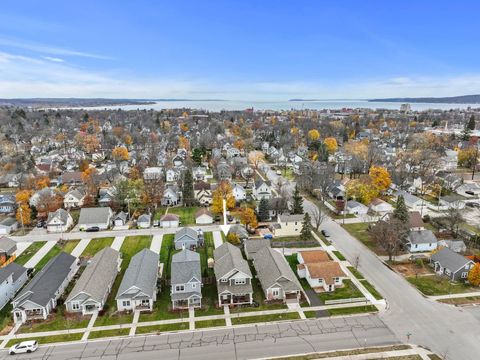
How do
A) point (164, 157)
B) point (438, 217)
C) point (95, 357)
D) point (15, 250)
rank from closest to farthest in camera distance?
point (95, 357) < point (15, 250) < point (438, 217) < point (164, 157)

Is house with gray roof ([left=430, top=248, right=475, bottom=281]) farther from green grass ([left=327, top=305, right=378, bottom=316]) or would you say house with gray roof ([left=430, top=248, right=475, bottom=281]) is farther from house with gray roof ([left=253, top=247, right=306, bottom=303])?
house with gray roof ([left=253, top=247, right=306, bottom=303])

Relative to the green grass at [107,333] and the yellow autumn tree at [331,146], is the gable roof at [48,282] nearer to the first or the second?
the green grass at [107,333]

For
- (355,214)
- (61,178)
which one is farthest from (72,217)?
(355,214)

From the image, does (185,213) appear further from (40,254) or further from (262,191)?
(40,254)

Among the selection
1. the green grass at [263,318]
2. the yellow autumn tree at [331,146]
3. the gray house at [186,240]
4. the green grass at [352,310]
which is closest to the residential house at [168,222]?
the gray house at [186,240]

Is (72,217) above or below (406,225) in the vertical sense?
below

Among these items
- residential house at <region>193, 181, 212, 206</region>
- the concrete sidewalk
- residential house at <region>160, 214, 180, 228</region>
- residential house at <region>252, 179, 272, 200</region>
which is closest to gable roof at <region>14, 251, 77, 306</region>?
the concrete sidewalk

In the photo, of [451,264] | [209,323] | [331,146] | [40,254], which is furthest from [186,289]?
[331,146]

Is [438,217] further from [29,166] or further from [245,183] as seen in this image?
[29,166]
